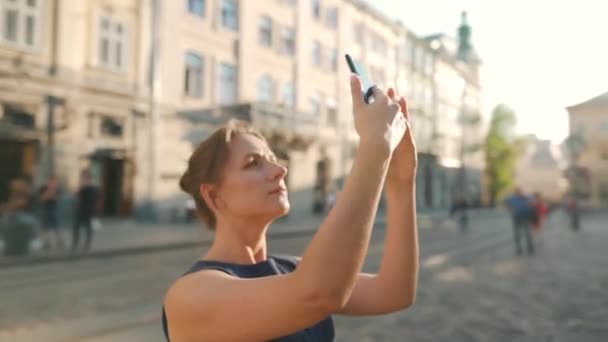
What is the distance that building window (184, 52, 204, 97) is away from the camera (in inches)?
Result: 682

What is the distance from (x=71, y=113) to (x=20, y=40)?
2.14 meters

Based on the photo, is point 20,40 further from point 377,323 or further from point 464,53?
point 377,323

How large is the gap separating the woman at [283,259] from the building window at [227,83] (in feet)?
56.8

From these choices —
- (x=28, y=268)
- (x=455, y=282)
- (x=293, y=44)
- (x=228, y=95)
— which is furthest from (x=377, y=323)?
(x=293, y=44)

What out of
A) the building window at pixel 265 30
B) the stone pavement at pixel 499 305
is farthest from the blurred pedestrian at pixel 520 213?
the building window at pixel 265 30

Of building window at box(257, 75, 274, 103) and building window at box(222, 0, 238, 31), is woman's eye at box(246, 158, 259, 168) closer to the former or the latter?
building window at box(222, 0, 238, 31)

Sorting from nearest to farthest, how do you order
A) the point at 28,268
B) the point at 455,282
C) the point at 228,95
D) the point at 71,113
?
the point at 455,282, the point at 28,268, the point at 71,113, the point at 228,95

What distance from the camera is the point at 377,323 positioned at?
4.42m

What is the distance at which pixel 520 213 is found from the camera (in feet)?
34.4

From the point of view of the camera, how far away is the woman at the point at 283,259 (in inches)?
29.1

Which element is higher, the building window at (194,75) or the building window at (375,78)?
the building window at (194,75)

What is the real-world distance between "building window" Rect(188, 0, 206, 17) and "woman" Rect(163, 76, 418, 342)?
56.2 feet

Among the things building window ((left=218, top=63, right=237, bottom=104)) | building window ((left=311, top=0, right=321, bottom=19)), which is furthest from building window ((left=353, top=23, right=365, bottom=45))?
building window ((left=218, top=63, right=237, bottom=104))

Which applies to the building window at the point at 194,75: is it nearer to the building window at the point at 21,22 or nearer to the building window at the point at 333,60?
the building window at the point at 21,22
